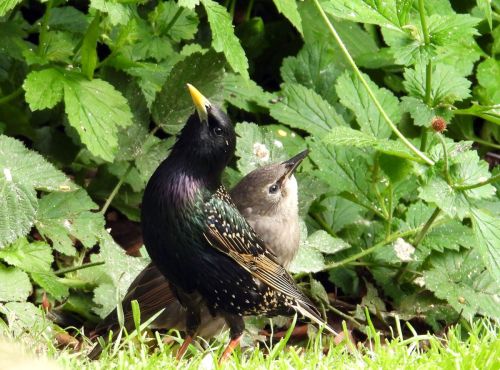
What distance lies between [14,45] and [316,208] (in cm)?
160

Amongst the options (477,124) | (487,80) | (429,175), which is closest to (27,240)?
(429,175)

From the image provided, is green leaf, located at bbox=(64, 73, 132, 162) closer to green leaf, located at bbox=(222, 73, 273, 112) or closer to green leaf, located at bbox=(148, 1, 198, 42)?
green leaf, located at bbox=(148, 1, 198, 42)

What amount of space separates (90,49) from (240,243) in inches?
43.7

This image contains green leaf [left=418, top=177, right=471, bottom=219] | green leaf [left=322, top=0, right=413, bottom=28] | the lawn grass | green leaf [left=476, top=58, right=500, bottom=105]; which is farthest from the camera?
green leaf [left=476, top=58, right=500, bottom=105]

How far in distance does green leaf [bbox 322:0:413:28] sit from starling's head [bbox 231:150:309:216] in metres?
0.66

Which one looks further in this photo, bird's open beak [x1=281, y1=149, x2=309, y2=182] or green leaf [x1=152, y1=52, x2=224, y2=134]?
green leaf [x1=152, y1=52, x2=224, y2=134]

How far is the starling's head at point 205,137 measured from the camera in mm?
4258

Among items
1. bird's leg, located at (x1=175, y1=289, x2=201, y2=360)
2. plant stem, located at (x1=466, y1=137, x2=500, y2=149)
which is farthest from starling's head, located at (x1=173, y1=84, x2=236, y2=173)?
plant stem, located at (x1=466, y1=137, x2=500, y2=149)

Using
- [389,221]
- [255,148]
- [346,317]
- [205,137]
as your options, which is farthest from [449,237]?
[205,137]

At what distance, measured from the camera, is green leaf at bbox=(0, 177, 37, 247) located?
4648 mm

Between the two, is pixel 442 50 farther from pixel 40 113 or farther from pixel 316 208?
pixel 40 113

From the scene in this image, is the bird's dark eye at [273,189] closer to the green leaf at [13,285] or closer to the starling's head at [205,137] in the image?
the starling's head at [205,137]

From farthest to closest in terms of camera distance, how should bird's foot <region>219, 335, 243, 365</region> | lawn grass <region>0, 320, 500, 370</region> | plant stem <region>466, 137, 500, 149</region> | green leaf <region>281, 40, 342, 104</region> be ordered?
1. plant stem <region>466, 137, 500, 149</region>
2. green leaf <region>281, 40, 342, 104</region>
3. bird's foot <region>219, 335, 243, 365</region>
4. lawn grass <region>0, 320, 500, 370</region>

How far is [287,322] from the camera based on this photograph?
5359 millimetres
